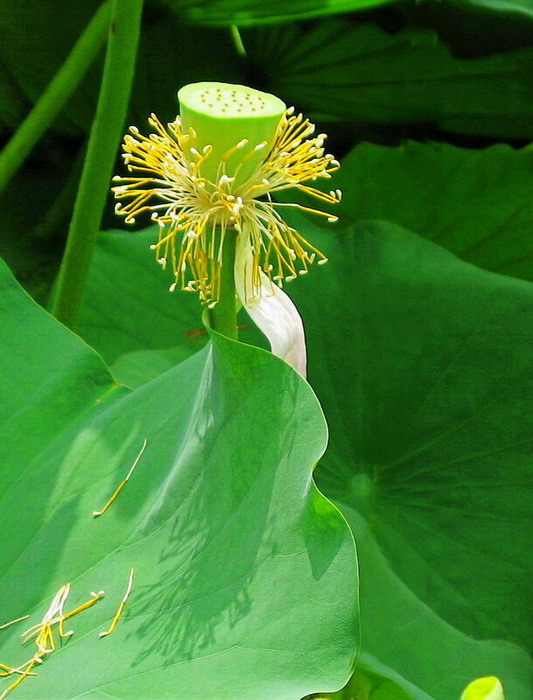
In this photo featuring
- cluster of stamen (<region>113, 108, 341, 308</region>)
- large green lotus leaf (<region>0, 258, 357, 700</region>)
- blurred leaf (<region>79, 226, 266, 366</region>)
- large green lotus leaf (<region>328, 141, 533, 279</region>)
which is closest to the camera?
large green lotus leaf (<region>0, 258, 357, 700</region>)

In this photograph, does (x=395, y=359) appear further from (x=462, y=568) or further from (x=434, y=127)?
(x=434, y=127)

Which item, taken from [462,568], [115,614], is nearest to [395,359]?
[462,568]

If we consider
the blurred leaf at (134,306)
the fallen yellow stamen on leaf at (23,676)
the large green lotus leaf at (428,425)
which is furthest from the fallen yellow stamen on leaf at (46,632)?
the blurred leaf at (134,306)

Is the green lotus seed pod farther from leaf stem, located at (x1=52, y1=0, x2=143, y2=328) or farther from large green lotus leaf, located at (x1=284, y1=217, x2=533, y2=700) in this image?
large green lotus leaf, located at (x1=284, y1=217, x2=533, y2=700)

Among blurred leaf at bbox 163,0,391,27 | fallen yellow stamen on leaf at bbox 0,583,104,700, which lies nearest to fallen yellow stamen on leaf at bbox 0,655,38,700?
fallen yellow stamen on leaf at bbox 0,583,104,700

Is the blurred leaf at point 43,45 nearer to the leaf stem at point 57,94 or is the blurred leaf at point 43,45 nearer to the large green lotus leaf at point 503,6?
the leaf stem at point 57,94
